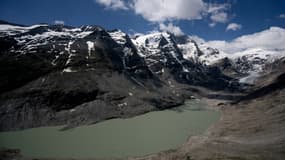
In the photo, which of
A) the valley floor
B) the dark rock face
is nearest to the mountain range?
the dark rock face

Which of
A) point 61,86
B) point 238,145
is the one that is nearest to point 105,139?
point 238,145

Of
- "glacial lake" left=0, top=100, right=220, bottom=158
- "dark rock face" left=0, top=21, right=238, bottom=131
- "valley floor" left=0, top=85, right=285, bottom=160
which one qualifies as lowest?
"glacial lake" left=0, top=100, right=220, bottom=158

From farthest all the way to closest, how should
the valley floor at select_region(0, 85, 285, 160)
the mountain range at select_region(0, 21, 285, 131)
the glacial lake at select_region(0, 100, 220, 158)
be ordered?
1. the mountain range at select_region(0, 21, 285, 131)
2. the glacial lake at select_region(0, 100, 220, 158)
3. the valley floor at select_region(0, 85, 285, 160)

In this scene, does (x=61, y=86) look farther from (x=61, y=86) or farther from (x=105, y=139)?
(x=105, y=139)

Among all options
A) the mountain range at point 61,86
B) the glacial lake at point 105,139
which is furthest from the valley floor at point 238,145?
the mountain range at point 61,86

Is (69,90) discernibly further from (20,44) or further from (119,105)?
(20,44)

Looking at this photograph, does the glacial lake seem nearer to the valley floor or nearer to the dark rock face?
the valley floor

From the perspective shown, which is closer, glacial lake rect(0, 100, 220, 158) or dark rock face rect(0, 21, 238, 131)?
glacial lake rect(0, 100, 220, 158)

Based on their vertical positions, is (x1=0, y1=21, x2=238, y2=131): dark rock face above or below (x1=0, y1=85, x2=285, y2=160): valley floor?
above
